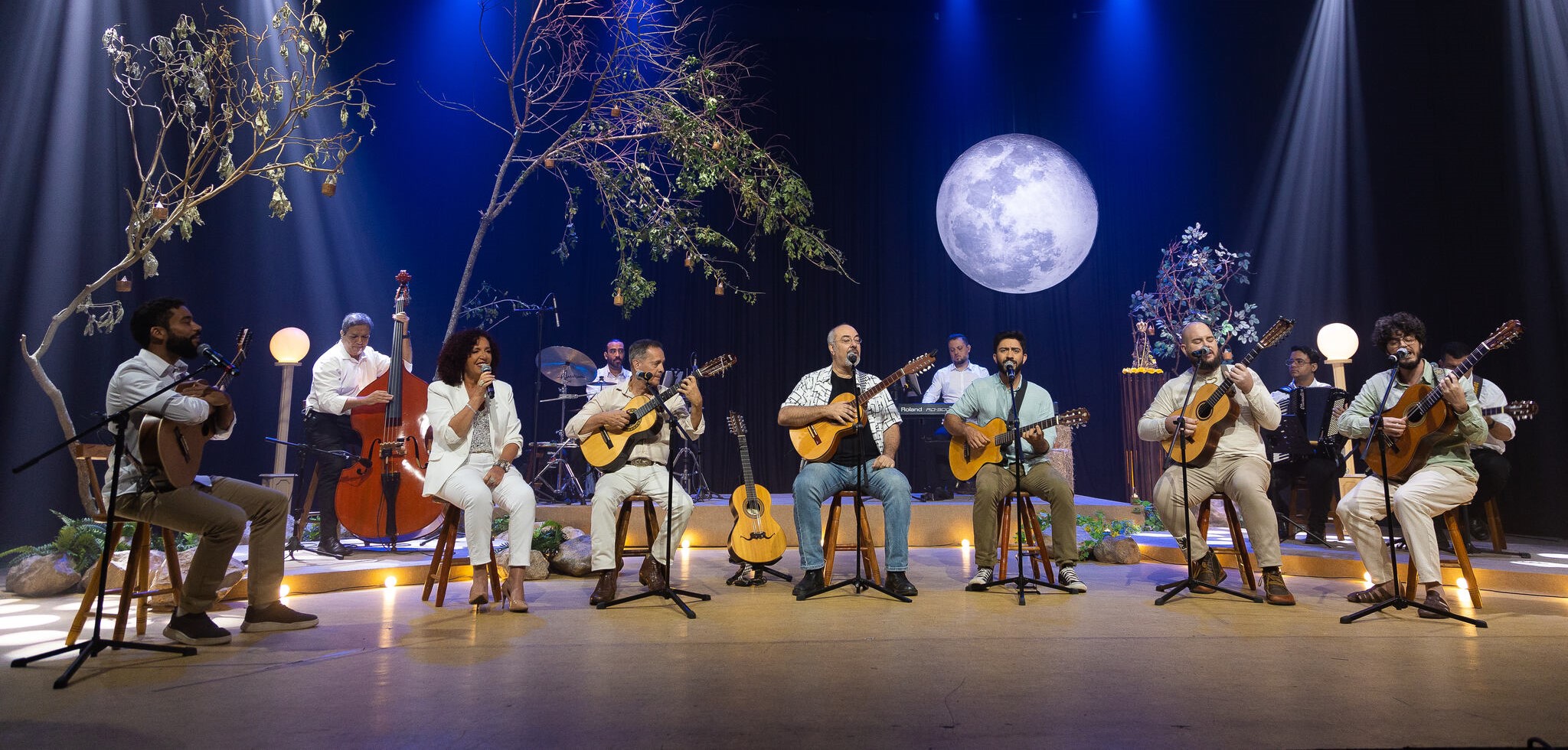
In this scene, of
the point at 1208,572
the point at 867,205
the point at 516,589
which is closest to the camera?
the point at 516,589

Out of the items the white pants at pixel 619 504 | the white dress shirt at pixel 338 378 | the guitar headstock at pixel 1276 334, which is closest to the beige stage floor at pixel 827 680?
the white pants at pixel 619 504

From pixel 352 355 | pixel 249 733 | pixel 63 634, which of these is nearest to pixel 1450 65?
pixel 352 355

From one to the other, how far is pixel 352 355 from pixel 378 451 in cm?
84

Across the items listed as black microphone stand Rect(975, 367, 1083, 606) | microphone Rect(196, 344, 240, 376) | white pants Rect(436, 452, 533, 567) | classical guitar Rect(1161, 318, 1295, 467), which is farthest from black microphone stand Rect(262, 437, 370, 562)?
classical guitar Rect(1161, 318, 1295, 467)

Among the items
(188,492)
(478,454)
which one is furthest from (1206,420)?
(188,492)

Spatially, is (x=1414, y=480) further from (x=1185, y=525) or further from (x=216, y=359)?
(x=216, y=359)

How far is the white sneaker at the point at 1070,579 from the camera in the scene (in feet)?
16.0

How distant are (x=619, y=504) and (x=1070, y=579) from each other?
2587mm

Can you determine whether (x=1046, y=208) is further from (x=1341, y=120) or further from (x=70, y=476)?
(x=70, y=476)

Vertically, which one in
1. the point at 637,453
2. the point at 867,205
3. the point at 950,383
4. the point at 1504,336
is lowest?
the point at 637,453

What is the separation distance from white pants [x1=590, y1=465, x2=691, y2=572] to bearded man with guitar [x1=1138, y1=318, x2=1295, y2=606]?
2640mm

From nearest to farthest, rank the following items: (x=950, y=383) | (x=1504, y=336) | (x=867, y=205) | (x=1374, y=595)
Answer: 1. (x=1504, y=336)
2. (x=1374, y=595)
3. (x=950, y=383)
4. (x=867, y=205)

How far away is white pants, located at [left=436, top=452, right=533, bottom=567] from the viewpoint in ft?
14.7

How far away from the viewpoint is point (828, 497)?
4.91 metres
